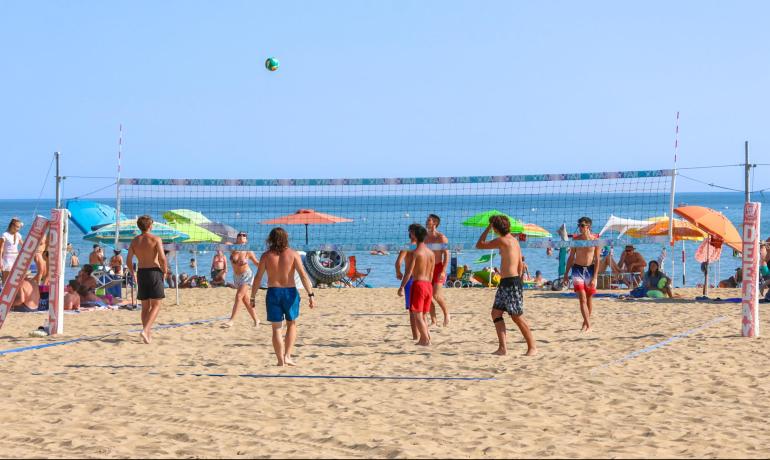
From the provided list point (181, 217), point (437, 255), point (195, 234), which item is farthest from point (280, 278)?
point (181, 217)

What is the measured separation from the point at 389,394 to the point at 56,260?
15.6 feet

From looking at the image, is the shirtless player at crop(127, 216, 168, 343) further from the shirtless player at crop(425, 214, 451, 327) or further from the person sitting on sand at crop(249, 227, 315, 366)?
the shirtless player at crop(425, 214, 451, 327)

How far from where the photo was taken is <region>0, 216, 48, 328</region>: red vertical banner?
33.2ft

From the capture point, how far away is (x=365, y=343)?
975cm

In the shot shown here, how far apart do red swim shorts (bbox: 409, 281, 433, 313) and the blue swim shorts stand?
1.48 metres

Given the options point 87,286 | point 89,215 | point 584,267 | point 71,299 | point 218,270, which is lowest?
point 71,299

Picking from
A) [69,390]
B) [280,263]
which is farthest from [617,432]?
[69,390]

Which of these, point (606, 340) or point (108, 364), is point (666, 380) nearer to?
point (606, 340)

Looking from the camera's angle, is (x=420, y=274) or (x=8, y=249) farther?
(x=8, y=249)

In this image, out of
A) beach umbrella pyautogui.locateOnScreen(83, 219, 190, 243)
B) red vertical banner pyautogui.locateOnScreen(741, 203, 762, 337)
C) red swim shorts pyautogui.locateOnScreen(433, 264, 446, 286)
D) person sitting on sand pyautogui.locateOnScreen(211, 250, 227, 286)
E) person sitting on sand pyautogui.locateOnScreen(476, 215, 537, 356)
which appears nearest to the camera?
person sitting on sand pyautogui.locateOnScreen(476, 215, 537, 356)

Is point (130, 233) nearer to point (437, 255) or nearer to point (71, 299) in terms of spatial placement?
point (71, 299)

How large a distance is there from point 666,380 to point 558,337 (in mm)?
2644

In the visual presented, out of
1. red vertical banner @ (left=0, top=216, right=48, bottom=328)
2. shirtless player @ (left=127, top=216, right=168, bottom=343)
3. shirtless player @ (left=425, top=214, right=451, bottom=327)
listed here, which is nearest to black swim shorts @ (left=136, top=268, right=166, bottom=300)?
shirtless player @ (left=127, top=216, right=168, bottom=343)

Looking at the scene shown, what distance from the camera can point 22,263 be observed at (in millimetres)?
10211
